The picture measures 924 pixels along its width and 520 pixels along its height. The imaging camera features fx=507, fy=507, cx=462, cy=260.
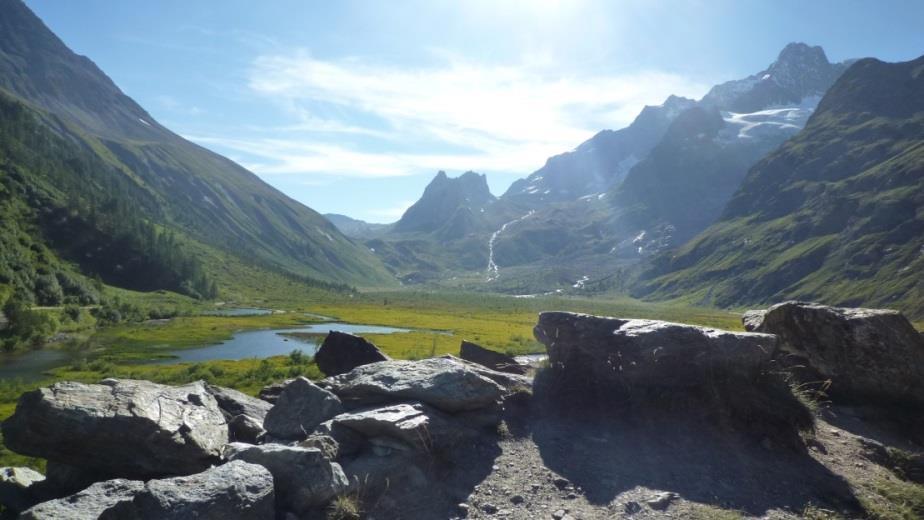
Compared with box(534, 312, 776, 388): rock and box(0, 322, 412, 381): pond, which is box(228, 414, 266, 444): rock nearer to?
box(534, 312, 776, 388): rock

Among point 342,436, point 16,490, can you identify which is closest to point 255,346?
point 16,490

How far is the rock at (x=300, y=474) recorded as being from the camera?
11047 millimetres

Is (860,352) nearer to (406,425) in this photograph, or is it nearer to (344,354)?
(406,425)

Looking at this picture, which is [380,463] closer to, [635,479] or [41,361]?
[635,479]

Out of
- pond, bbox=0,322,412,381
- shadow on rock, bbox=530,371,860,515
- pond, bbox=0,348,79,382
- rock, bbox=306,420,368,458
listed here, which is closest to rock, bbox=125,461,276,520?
rock, bbox=306,420,368,458

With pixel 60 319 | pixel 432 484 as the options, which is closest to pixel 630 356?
pixel 432 484

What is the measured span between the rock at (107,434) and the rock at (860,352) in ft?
66.6

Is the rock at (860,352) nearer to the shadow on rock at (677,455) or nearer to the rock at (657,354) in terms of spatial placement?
the rock at (657,354)

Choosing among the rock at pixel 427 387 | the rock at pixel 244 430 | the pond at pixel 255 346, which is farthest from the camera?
the pond at pixel 255 346

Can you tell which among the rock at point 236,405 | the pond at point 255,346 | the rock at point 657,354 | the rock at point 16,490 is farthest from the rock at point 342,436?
the pond at point 255,346

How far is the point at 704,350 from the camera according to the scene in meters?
15.8

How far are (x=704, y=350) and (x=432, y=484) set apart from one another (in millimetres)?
9274

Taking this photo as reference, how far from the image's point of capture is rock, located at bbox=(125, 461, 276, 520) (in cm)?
918

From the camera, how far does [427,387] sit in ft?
49.4
